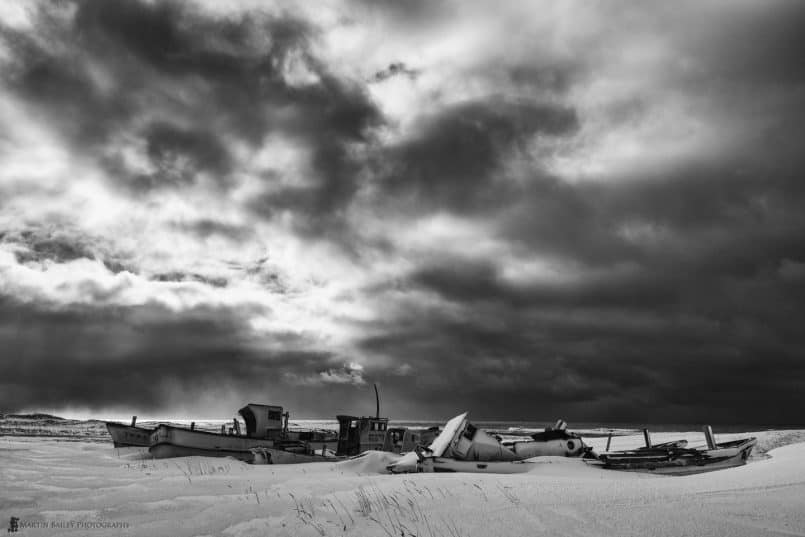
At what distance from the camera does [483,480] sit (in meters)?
9.55

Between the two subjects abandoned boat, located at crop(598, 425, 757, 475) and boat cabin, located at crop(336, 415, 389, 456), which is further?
boat cabin, located at crop(336, 415, 389, 456)

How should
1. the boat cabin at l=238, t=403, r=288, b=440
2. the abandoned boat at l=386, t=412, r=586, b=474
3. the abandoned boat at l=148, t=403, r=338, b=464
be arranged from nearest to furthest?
the abandoned boat at l=386, t=412, r=586, b=474 < the abandoned boat at l=148, t=403, r=338, b=464 < the boat cabin at l=238, t=403, r=288, b=440

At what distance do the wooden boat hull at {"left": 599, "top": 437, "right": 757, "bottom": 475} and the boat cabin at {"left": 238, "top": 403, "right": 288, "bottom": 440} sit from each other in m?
20.1

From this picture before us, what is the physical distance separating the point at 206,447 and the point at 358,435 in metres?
10.0

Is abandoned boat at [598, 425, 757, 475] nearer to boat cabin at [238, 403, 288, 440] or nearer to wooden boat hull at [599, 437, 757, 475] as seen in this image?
wooden boat hull at [599, 437, 757, 475]

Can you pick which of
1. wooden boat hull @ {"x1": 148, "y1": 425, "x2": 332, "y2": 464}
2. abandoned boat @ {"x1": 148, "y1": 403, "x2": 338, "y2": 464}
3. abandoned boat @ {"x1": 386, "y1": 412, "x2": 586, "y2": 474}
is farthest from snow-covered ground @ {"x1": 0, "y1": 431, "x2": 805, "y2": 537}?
abandoned boat @ {"x1": 148, "y1": 403, "x2": 338, "y2": 464}

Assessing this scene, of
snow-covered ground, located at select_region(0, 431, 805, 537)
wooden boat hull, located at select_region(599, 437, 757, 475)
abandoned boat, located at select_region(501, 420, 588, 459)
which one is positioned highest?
snow-covered ground, located at select_region(0, 431, 805, 537)

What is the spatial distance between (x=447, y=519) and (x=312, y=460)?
22683 mm

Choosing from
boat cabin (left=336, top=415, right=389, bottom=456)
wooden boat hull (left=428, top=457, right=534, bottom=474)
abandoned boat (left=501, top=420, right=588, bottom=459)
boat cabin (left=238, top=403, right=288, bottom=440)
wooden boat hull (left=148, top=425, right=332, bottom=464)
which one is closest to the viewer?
wooden boat hull (left=428, top=457, right=534, bottom=474)

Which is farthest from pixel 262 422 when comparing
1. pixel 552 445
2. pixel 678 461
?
pixel 678 461

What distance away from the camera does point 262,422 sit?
31219mm

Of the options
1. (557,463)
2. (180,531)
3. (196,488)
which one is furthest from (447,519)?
(557,463)

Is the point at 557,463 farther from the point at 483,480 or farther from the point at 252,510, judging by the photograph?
the point at 252,510

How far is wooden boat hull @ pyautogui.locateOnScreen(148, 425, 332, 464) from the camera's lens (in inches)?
1042
